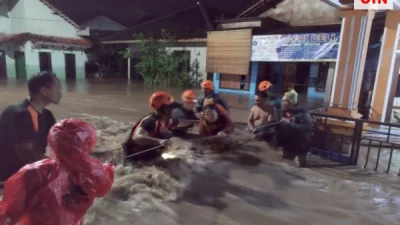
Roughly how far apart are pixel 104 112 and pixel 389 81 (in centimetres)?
817

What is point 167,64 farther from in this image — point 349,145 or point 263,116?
point 349,145

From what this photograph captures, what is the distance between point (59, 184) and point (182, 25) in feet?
65.2

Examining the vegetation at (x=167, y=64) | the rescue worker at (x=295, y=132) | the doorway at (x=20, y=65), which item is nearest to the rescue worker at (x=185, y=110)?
the rescue worker at (x=295, y=132)

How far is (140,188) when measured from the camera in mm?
4199

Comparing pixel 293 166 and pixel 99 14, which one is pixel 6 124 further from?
pixel 99 14

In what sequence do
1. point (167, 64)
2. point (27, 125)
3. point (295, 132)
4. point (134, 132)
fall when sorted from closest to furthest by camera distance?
point (27, 125)
point (134, 132)
point (295, 132)
point (167, 64)

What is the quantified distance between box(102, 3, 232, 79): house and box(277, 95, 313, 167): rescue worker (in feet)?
36.4

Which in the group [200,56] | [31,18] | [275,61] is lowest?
[275,61]

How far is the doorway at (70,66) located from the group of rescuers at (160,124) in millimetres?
17937

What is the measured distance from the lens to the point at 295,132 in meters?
5.55

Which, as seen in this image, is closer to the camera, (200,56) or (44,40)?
(200,56)

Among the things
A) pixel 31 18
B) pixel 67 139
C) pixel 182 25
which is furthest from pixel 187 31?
pixel 67 139

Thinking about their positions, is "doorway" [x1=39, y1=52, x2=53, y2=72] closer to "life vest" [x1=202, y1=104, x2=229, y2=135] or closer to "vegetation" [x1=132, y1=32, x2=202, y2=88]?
"vegetation" [x1=132, y1=32, x2=202, y2=88]

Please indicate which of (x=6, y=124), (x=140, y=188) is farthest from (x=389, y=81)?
(x=6, y=124)
